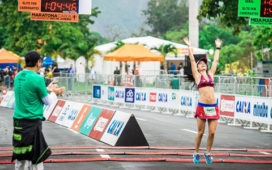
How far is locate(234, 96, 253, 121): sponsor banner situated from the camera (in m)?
18.0

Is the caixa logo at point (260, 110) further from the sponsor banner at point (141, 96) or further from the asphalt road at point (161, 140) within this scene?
the sponsor banner at point (141, 96)

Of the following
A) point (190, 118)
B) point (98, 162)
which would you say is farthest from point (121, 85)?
point (98, 162)

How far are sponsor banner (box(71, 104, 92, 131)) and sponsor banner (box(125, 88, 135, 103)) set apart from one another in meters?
11.4

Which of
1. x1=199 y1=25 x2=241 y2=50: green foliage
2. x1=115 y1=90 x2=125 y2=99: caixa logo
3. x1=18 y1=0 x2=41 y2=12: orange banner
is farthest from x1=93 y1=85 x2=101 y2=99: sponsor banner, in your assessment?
x1=199 y1=25 x2=241 y2=50: green foliage

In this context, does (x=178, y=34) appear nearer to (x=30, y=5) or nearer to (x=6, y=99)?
(x=6, y=99)

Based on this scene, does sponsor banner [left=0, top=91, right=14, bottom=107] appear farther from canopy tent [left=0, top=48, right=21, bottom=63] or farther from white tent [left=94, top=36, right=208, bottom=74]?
white tent [left=94, top=36, right=208, bottom=74]

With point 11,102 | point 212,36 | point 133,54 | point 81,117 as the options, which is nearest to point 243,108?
point 81,117

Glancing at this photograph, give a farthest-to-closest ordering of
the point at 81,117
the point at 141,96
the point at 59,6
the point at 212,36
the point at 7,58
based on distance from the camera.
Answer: the point at 212,36
the point at 7,58
the point at 141,96
the point at 81,117
the point at 59,6

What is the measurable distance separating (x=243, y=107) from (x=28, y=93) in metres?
13.2

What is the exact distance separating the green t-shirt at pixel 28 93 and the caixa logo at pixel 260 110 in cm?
1220

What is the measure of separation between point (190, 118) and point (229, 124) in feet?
8.59

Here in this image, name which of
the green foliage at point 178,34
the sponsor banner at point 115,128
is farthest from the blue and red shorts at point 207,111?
the green foliage at point 178,34

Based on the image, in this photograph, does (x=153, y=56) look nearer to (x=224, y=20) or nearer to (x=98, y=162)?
(x=224, y=20)

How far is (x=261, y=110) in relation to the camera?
1741 cm
